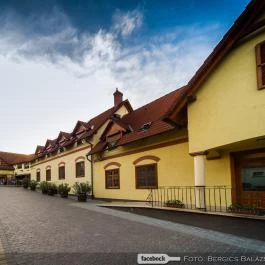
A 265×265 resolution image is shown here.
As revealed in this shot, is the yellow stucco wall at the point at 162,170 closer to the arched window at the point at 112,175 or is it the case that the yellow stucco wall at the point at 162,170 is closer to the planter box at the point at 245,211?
the arched window at the point at 112,175

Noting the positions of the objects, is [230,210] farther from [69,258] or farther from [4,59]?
[4,59]

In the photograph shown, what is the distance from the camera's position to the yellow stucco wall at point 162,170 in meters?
14.8

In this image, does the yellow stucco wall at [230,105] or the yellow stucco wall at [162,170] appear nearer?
the yellow stucco wall at [230,105]

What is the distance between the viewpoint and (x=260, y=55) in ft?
32.5

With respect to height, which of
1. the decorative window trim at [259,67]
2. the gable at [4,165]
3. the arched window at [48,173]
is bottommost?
the arched window at [48,173]

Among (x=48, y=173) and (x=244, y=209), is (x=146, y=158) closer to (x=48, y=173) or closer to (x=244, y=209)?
(x=244, y=209)

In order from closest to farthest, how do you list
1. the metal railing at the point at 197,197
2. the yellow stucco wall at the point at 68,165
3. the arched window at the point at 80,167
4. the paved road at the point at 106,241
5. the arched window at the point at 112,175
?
the paved road at the point at 106,241, the metal railing at the point at 197,197, the arched window at the point at 112,175, the yellow stucco wall at the point at 68,165, the arched window at the point at 80,167

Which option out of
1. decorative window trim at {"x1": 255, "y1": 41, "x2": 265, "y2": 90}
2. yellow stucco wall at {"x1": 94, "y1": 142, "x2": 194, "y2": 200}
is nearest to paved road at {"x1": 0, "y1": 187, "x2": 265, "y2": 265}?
yellow stucco wall at {"x1": 94, "y1": 142, "x2": 194, "y2": 200}

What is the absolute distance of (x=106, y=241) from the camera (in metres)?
8.30

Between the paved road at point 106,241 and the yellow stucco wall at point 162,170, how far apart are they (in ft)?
12.8

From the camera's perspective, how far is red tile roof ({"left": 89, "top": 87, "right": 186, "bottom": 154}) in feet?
54.6

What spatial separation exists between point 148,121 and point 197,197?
8184 millimetres

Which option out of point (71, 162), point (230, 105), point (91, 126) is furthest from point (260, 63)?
point (71, 162)

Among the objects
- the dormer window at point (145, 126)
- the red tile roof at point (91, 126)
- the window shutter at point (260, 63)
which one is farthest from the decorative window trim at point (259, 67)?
the red tile roof at point (91, 126)
